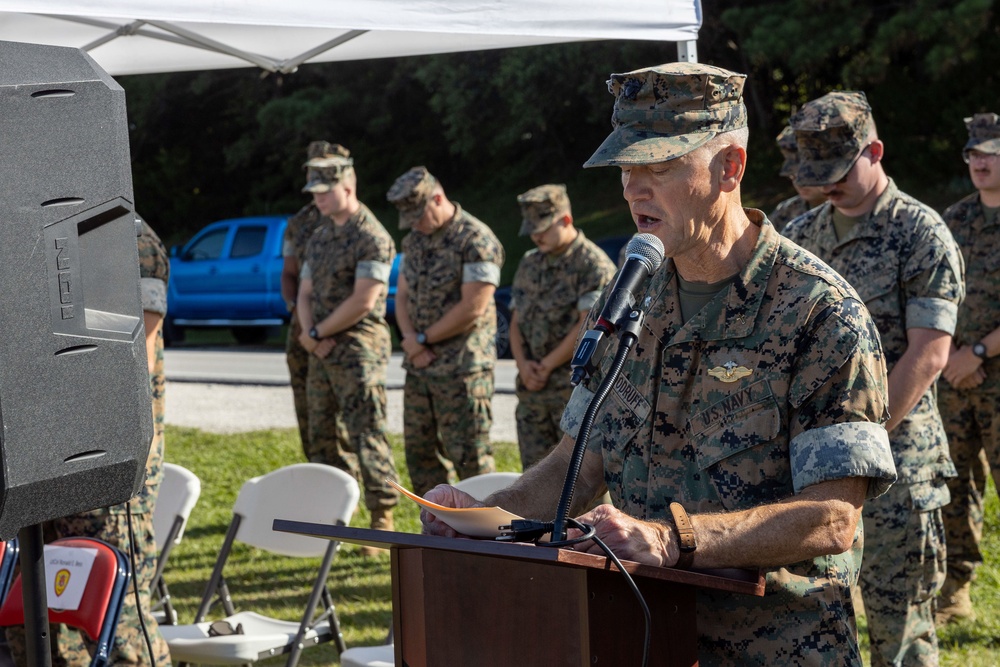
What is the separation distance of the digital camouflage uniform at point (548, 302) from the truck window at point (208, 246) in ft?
44.5

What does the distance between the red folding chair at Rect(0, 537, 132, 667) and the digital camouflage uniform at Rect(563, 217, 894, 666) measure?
1.73 m

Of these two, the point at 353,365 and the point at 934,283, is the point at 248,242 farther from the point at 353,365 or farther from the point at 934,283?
the point at 934,283

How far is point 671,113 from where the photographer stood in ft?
7.56

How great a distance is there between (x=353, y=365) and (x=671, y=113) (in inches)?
186

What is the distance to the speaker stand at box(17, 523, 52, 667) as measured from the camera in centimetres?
251

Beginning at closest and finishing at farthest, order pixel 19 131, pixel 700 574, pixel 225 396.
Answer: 1. pixel 700 574
2. pixel 19 131
3. pixel 225 396

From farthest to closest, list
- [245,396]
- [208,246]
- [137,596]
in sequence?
[208,246] < [245,396] < [137,596]

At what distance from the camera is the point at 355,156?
31.4 metres

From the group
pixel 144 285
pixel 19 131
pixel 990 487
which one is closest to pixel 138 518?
pixel 144 285

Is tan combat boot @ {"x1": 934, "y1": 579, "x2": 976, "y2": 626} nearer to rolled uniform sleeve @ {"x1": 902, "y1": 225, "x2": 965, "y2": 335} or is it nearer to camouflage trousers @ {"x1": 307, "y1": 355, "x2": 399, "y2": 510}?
rolled uniform sleeve @ {"x1": 902, "y1": 225, "x2": 965, "y2": 335}

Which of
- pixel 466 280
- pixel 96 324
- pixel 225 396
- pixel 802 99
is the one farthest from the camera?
pixel 802 99

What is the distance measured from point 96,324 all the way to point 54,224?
223 mm

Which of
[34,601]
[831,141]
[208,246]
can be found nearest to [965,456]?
[831,141]

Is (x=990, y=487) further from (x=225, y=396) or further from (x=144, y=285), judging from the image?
(x=225, y=396)
